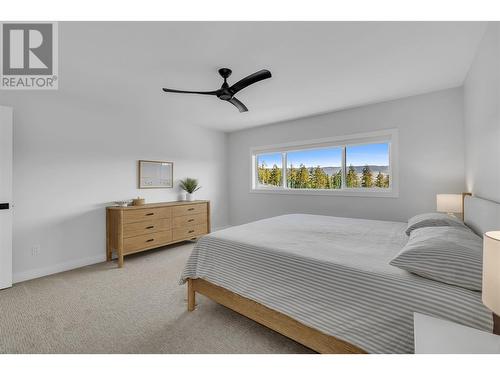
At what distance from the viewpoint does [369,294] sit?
4.08 ft

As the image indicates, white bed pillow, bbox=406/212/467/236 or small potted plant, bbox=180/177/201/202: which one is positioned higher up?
small potted plant, bbox=180/177/201/202

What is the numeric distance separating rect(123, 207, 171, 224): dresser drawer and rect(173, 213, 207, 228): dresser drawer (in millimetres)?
220

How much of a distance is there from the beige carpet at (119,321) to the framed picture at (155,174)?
1.72 m

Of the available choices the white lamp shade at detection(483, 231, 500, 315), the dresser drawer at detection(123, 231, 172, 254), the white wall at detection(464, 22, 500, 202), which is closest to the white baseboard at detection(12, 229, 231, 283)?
the dresser drawer at detection(123, 231, 172, 254)

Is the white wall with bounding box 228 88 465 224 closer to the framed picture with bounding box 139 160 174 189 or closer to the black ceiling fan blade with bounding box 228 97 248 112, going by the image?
the black ceiling fan blade with bounding box 228 97 248 112

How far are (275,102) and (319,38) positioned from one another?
61.2 inches

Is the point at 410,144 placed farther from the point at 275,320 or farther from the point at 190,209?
the point at 190,209

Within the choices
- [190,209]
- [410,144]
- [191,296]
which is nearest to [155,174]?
[190,209]

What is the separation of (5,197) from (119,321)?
6.69ft

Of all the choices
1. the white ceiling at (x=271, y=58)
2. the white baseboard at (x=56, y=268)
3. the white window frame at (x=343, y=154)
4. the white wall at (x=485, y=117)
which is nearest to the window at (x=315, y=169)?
the white window frame at (x=343, y=154)

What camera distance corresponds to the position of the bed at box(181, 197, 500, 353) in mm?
1120
